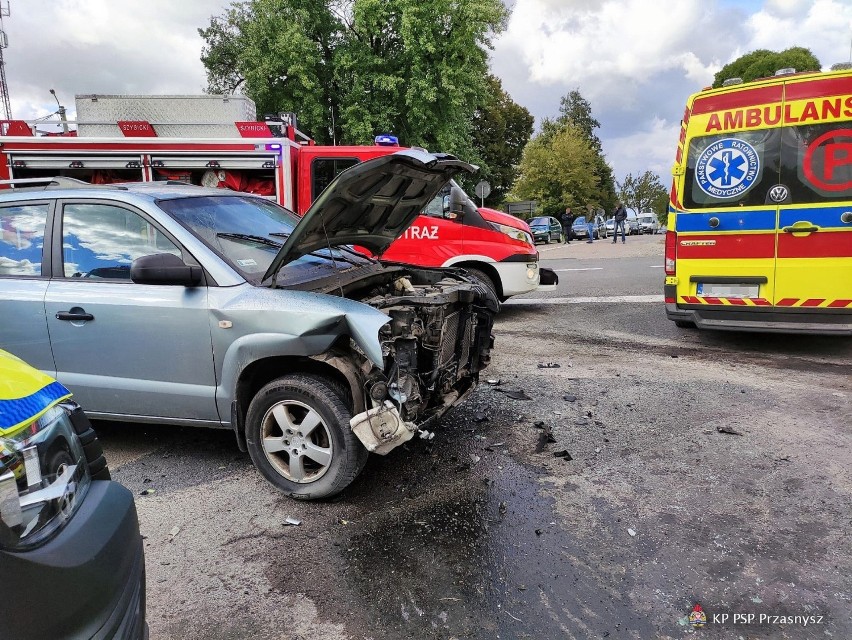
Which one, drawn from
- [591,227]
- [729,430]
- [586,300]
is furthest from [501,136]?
[729,430]

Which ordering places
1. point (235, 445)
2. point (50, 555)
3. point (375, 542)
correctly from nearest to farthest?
point (50, 555), point (375, 542), point (235, 445)

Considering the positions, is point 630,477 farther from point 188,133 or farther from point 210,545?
point 188,133

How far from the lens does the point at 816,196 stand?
5.46 m

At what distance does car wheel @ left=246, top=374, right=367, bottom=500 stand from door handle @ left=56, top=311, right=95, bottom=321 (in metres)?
1.18

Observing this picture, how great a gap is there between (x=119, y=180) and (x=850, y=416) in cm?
938

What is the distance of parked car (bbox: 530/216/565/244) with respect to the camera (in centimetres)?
3256

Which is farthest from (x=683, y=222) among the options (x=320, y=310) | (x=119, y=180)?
(x=119, y=180)

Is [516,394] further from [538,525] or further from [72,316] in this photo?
[72,316]

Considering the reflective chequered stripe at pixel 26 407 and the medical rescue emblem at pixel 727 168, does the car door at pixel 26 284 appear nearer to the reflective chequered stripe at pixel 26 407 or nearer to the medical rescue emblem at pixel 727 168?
the reflective chequered stripe at pixel 26 407

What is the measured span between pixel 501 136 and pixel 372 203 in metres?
42.3

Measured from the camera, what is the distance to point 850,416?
4328 millimetres

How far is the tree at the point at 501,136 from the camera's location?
1643 inches

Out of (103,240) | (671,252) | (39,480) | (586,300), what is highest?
(103,240)

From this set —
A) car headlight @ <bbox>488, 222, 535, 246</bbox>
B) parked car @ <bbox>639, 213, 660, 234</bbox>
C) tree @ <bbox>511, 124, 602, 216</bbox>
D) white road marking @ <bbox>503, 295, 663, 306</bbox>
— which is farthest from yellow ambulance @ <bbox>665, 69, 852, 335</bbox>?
parked car @ <bbox>639, 213, 660, 234</bbox>
